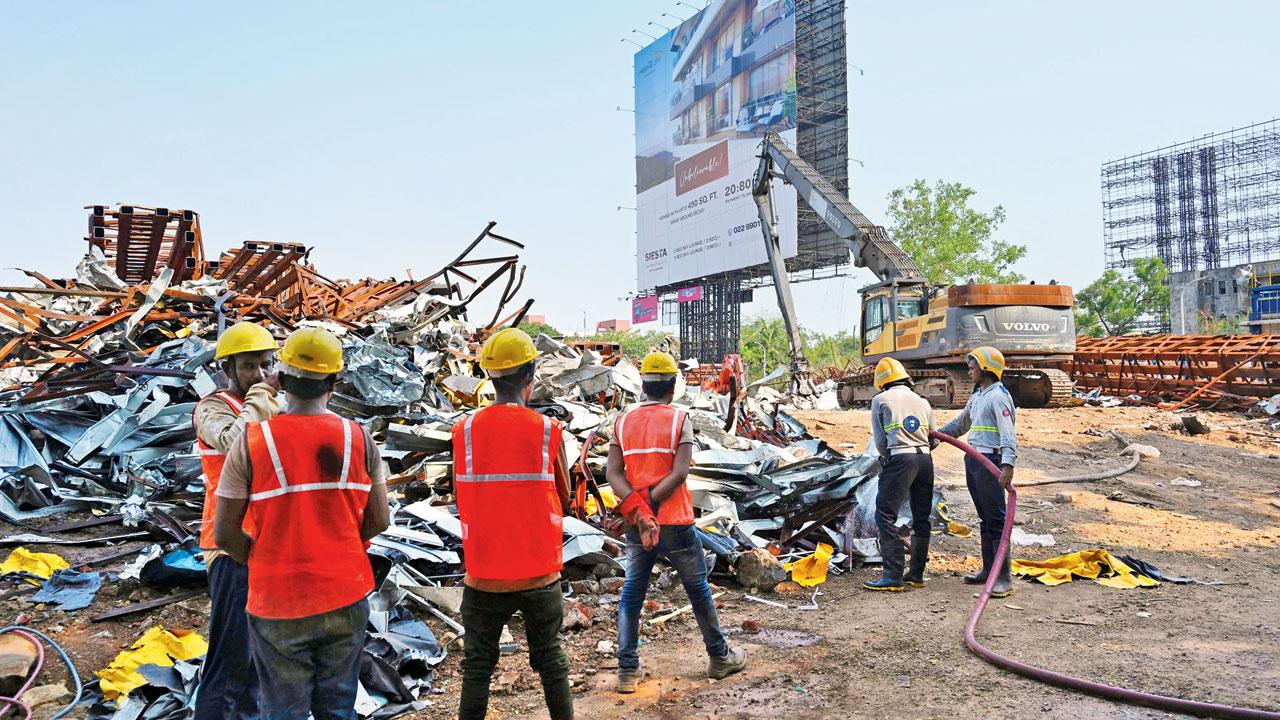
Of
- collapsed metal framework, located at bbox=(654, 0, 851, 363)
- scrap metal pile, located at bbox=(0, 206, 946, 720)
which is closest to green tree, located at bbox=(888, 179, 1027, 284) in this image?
collapsed metal framework, located at bbox=(654, 0, 851, 363)

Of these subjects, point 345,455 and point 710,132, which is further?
point 710,132

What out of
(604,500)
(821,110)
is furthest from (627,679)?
(821,110)

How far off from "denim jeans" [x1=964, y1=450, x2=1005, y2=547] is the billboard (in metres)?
26.2

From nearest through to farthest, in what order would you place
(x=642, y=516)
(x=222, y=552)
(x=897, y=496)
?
(x=222, y=552) < (x=642, y=516) < (x=897, y=496)

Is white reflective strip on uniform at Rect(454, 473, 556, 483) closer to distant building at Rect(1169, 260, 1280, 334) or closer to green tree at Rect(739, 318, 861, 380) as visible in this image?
green tree at Rect(739, 318, 861, 380)

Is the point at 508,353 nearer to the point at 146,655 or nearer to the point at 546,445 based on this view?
the point at 546,445

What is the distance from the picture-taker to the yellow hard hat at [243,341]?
2953 millimetres

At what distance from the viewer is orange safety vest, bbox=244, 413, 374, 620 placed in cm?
240

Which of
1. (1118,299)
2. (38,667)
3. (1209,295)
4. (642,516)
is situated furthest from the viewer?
(1209,295)

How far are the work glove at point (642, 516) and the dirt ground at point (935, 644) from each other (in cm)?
75

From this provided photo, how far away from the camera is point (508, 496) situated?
285 centimetres

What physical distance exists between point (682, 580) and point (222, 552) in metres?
2.02

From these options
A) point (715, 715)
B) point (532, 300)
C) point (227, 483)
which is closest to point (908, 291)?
point (532, 300)

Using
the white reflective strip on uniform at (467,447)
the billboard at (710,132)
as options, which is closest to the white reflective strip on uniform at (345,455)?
the white reflective strip on uniform at (467,447)
